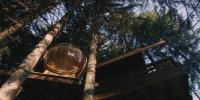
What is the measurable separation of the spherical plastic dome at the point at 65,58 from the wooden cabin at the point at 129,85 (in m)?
1.08

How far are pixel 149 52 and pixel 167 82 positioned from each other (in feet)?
24.8

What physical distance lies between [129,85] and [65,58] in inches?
111

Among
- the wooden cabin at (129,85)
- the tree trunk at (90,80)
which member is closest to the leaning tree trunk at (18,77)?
the wooden cabin at (129,85)

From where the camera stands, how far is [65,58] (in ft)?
43.8

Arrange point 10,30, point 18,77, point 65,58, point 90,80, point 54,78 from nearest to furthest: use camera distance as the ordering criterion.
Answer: point 18,77, point 90,80, point 54,78, point 65,58, point 10,30

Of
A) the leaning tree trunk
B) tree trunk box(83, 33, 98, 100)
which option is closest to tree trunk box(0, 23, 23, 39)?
the leaning tree trunk

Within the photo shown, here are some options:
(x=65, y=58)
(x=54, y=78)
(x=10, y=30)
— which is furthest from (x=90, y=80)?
(x=10, y=30)

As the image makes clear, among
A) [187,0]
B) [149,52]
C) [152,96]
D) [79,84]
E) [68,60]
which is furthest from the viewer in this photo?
[149,52]

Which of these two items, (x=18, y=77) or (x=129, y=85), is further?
(x=129, y=85)

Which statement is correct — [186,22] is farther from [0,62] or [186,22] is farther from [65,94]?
[0,62]

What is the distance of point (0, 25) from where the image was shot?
1571cm

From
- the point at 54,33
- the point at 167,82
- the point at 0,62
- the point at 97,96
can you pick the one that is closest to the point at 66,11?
the point at 54,33

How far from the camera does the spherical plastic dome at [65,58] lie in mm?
13172

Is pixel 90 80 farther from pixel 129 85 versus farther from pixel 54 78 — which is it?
pixel 129 85
